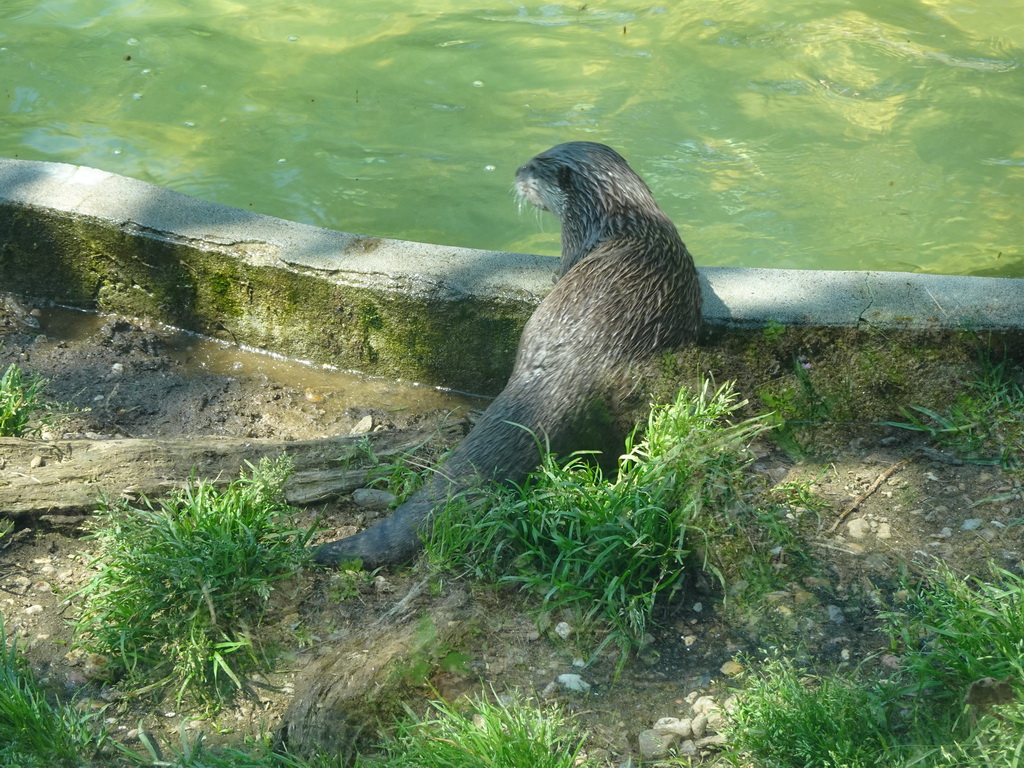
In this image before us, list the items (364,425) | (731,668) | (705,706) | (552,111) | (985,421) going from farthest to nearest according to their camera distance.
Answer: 1. (552,111)
2. (364,425)
3. (985,421)
4. (731,668)
5. (705,706)

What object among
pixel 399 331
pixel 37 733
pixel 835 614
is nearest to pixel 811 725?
pixel 835 614

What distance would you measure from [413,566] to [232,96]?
4.56 m

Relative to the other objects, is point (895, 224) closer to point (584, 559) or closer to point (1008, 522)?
point (1008, 522)

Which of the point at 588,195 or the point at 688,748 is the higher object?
the point at 588,195

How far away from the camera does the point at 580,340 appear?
119 inches

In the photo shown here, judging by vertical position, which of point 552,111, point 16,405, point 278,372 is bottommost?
point 278,372

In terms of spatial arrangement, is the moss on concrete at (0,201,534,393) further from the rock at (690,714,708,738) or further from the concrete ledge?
the rock at (690,714,708,738)

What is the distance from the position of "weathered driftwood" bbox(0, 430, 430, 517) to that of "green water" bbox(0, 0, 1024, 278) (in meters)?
2.24

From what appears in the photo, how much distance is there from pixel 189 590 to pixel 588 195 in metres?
2.09

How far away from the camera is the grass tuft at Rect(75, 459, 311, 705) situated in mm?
2402

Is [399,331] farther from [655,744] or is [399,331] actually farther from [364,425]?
[655,744]

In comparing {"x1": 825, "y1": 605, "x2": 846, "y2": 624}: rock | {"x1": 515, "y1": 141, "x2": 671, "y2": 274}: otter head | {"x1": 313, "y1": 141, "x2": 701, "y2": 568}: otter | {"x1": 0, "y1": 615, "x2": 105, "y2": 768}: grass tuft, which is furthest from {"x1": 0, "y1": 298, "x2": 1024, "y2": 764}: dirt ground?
{"x1": 515, "y1": 141, "x2": 671, "y2": 274}: otter head

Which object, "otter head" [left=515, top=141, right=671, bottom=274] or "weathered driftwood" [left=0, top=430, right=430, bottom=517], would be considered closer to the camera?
"weathered driftwood" [left=0, top=430, right=430, bottom=517]

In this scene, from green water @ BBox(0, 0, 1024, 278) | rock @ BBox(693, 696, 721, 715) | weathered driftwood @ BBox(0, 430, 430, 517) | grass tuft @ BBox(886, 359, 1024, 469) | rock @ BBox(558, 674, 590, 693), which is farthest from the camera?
green water @ BBox(0, 0, 1024, 278)
